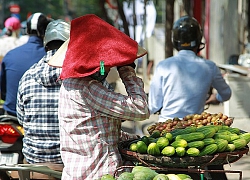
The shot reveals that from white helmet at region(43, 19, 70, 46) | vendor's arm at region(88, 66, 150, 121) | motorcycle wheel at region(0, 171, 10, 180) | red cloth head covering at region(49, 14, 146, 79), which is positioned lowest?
motorcycle wheel at region(0, 171, 10, 180)

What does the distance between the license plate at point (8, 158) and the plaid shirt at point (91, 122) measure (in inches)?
85.4

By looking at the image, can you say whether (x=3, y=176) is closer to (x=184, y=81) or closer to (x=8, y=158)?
(x=8, y=158)

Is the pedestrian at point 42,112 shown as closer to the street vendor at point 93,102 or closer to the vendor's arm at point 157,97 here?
the street vendor at point 93,102

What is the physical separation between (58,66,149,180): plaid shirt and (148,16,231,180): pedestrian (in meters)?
1.76

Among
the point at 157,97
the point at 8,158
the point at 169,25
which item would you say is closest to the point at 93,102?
the point at 157,97

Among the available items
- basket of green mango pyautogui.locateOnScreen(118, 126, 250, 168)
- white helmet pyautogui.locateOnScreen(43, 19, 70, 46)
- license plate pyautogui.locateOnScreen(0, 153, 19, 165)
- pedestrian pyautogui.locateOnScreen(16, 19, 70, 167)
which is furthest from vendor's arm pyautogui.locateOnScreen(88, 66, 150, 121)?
license plate pyautogui.locateOnScreen(0, 153, 19, 165)

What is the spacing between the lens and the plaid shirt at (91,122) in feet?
12.2

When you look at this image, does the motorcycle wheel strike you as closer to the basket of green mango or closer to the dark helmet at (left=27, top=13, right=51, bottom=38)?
the dark helmet at (left=27, top=13, right=51, bottom=38)

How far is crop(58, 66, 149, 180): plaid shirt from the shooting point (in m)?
3.72

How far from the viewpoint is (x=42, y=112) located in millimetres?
4828

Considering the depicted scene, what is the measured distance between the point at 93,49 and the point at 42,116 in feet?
4.41

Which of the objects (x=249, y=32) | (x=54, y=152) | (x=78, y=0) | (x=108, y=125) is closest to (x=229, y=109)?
(x=54, y=152)

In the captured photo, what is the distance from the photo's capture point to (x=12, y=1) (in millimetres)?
56281

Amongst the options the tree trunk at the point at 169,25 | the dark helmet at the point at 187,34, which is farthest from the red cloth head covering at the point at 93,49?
the tree trunk at the point at 169,25
